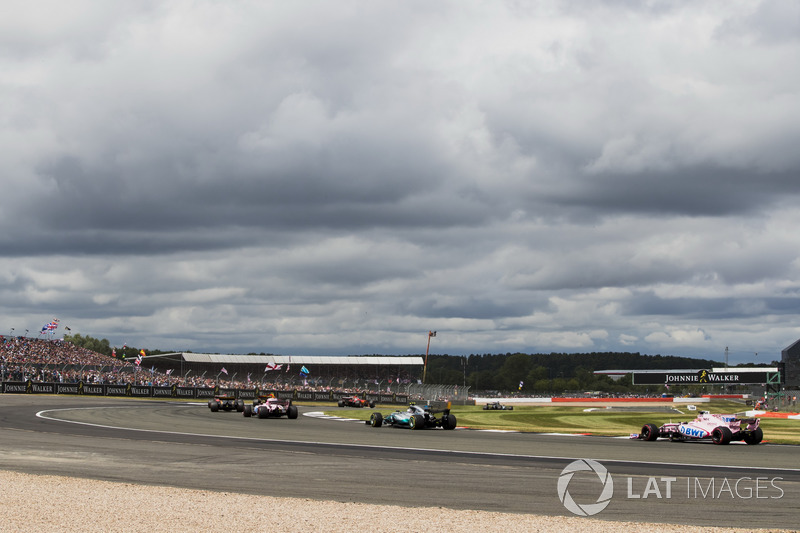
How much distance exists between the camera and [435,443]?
76.8ft

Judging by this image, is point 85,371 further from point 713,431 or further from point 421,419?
point 713,431

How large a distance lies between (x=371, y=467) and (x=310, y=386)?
78093mm

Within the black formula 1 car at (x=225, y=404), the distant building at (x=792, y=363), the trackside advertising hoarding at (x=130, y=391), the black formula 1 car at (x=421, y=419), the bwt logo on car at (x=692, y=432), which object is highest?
the distant building at (x=792, y=363)

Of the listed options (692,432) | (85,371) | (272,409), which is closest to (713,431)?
(692,432)

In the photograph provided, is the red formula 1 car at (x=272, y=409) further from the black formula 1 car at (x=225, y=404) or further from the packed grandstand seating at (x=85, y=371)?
the packed grandstand seating at (x=85, y=371)

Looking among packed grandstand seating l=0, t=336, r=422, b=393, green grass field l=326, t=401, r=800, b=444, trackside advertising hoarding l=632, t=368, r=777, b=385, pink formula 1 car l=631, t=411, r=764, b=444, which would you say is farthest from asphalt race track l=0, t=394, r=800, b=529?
trackside advertising hoarding l=632, t=368, r=777, b=385

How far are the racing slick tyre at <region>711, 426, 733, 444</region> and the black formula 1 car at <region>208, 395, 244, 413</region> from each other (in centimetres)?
2785

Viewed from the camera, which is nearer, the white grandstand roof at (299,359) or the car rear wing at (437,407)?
the car rear wing at (437,407)

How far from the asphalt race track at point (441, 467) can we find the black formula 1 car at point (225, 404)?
52.2ft

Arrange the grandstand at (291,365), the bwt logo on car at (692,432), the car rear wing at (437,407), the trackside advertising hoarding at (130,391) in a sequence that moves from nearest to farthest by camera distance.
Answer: the bwt logo on car at (692,432) < the car rear wing at (437,407) < the trackside advertising hoarding at (130,391) < the grandstand at (291,365)

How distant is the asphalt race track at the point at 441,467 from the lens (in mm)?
11977

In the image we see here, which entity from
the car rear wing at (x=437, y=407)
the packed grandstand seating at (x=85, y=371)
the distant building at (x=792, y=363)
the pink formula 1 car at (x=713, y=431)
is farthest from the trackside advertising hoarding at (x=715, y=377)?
the pink formula 1 car at (x=713, y=431)

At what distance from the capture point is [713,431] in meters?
24.9

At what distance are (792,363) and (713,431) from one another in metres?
72.0
